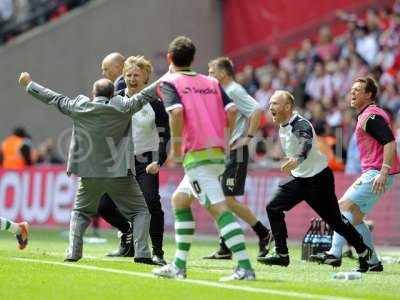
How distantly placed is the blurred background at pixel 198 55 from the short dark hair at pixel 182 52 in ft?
38.4

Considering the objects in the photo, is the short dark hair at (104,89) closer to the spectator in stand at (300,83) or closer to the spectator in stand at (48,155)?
the spectator in stand at (300,83)

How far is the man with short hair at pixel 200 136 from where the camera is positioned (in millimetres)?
10781

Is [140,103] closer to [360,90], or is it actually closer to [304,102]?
[360,90]

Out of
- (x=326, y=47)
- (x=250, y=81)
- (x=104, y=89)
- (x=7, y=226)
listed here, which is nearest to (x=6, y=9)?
(x=250, y=81)

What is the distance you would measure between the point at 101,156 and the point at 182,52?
2.26 m

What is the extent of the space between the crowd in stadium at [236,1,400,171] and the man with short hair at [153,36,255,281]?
1068 centimetres

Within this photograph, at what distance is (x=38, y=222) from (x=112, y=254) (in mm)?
8835

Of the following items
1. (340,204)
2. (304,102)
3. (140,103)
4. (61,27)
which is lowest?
(340,204)

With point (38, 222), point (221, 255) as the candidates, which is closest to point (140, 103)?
point (221, 255)

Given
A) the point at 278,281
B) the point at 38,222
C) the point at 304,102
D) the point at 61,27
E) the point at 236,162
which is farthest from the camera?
the point at 61,27

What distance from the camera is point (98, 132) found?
1280 cm

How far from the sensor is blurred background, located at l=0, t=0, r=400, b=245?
23.4 m

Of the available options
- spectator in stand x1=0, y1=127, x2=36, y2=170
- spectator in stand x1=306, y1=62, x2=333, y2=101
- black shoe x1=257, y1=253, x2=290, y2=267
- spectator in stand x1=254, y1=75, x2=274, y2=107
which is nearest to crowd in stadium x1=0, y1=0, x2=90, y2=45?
spectator in stand x1=254, y1=75, x2=274, y2=107

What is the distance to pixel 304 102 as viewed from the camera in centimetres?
2611
